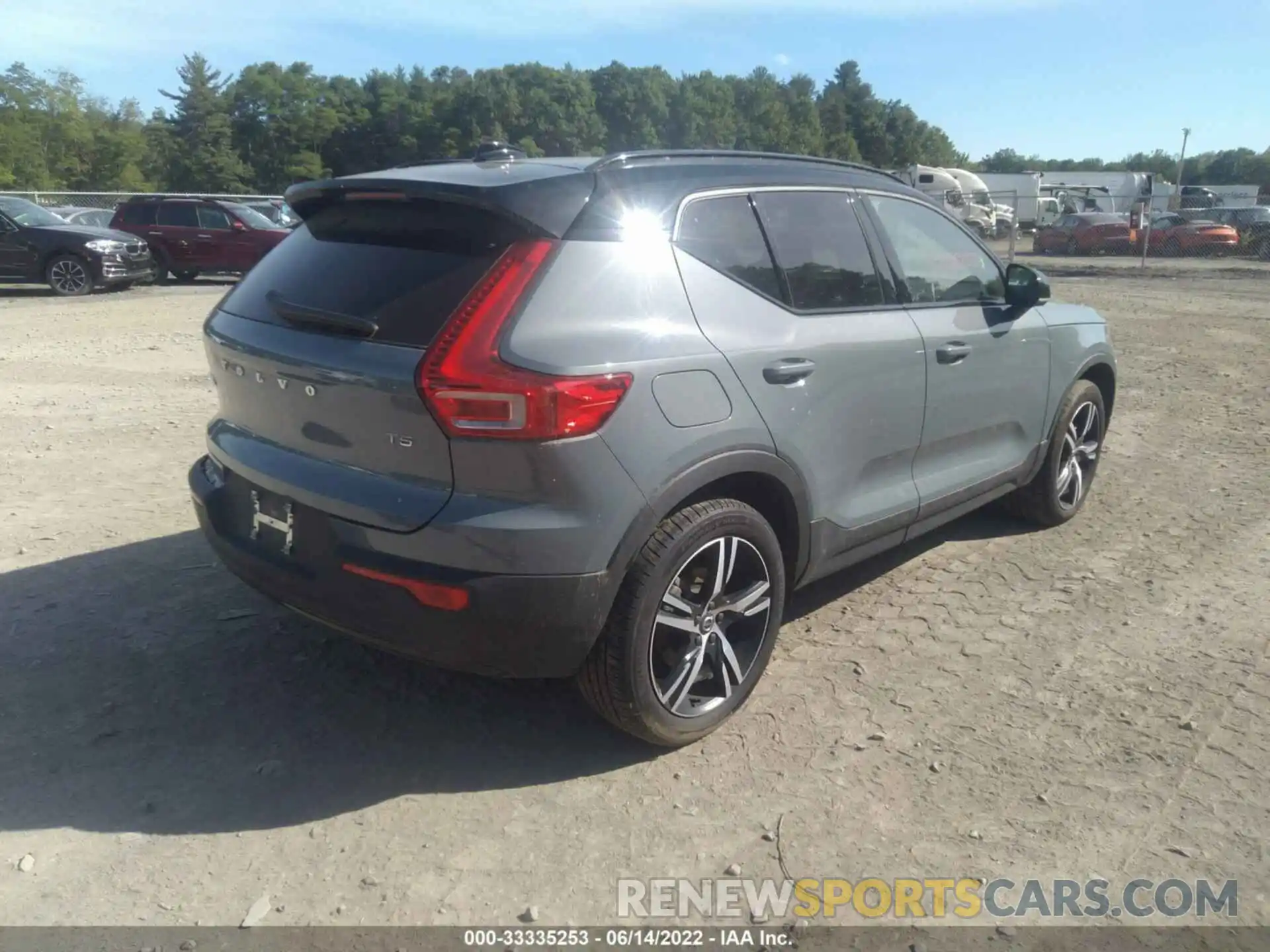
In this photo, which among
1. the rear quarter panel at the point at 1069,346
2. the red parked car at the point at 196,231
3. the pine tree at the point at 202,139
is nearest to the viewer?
the rear quarter panel at the point at 1069,346

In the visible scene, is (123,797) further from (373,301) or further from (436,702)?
(373,301)

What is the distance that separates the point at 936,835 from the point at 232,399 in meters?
2.62

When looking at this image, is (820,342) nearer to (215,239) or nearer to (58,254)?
(58,254)

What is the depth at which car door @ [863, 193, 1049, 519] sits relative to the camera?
4.18 m

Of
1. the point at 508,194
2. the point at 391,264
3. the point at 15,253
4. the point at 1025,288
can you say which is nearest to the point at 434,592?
the point at 391,264

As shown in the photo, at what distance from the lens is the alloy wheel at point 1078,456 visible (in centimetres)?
539

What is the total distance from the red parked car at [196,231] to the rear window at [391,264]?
17.7 m

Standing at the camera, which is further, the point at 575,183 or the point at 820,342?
the point at 820,342

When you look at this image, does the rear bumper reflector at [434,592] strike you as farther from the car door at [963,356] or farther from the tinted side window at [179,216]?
the tinted side window at [179,216]

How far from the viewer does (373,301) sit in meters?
3.03

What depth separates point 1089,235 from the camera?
30.4m

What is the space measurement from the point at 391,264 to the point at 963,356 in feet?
7.95

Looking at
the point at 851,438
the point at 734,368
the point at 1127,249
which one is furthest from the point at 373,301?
the point at 1127,249

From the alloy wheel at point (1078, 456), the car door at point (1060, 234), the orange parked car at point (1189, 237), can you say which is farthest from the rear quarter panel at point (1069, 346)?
the car door at point (1060, 234)
